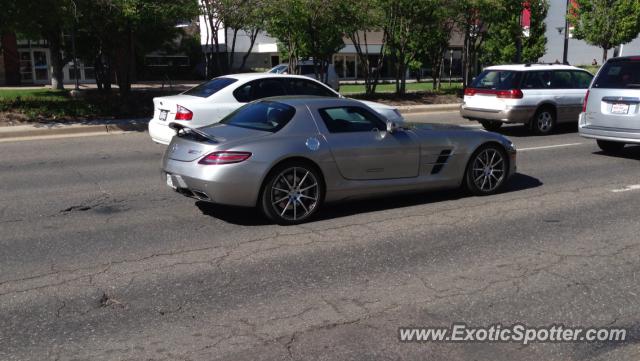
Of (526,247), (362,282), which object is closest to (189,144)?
(362,282)

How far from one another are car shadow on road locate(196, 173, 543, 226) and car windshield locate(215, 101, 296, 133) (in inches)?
40.9

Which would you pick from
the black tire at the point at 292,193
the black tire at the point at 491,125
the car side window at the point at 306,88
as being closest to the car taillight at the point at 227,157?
the black tire at the point at 292,193

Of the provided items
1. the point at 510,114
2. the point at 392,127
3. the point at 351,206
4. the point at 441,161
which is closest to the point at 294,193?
the point at 351,206

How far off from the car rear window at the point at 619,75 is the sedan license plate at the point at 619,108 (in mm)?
324

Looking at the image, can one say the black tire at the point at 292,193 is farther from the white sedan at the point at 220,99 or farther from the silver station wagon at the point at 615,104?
the silver station wagon at the point at 615,104

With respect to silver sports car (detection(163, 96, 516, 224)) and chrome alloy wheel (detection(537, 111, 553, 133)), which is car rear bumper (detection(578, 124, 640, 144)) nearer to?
chrome alloy wheel (detection(537, 111, 553, 133))

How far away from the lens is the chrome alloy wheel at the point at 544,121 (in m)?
15.0

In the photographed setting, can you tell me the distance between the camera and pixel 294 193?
6.95m

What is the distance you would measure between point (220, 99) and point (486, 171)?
17.8ft

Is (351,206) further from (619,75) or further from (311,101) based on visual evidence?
(619,75)

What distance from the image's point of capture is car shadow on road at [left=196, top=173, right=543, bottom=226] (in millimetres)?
7293

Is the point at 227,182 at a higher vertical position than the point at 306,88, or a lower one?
lower

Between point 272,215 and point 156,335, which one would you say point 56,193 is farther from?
point 156,335

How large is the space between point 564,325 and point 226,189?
356 cm
